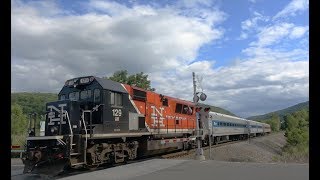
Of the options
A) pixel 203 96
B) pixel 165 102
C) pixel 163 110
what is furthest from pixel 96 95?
pixel 165 102

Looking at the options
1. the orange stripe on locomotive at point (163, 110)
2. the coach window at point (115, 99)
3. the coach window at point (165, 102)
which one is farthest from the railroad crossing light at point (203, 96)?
the coach window at point (115, 99)

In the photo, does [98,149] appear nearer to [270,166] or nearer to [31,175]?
[31,175]

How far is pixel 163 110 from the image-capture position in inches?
862

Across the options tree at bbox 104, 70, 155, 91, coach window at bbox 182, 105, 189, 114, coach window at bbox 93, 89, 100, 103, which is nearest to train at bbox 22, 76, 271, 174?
coach window at bbox 93, 89, 100, 103

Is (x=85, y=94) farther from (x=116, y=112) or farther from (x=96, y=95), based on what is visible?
(x=116, y=112)

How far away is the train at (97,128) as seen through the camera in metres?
14.1

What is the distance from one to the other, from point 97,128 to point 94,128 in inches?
8.0

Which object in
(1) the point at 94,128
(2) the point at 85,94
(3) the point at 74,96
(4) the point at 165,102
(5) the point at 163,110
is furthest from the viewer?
(4) the point at 165,102

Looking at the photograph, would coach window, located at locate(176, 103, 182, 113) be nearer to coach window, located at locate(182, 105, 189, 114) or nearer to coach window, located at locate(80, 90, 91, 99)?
coach window, located at locate(182, 105, 189, 114)

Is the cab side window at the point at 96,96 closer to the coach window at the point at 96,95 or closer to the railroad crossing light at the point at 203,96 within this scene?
the coach window at the point at 96,95

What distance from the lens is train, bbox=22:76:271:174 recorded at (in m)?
14.1

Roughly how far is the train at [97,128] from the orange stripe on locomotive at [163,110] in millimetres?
53
